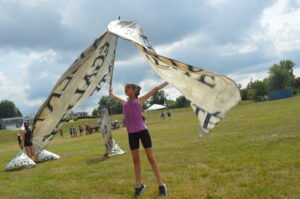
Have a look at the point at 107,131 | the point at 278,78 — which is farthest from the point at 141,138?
the point at 278,78

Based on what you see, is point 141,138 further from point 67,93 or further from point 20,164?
point 20,164

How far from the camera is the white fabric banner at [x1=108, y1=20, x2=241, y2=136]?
495 cm

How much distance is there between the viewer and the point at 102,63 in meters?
7.36

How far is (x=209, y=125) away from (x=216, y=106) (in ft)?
1.09

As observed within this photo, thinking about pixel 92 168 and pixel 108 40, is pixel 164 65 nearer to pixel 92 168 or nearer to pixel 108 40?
pixel 108 40

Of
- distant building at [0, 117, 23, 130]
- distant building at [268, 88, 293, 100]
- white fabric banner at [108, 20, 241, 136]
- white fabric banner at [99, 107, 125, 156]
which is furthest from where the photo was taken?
distant building at [0, 117, 23, 130]

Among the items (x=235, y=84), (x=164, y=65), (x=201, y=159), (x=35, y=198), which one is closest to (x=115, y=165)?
(x=201, y=159)

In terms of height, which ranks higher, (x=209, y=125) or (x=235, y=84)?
(x=235, y=84)

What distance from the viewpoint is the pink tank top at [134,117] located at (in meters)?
6.06

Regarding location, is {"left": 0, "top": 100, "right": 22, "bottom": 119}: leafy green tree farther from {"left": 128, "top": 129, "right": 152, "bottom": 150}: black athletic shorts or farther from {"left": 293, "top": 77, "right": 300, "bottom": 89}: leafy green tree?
{"left": 128, "top": 129, "right": 152, "bottom": 150}: black athletic shorts

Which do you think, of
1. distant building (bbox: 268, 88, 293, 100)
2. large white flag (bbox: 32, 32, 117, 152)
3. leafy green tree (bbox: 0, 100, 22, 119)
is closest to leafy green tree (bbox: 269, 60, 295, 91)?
distant building (bbox: 268, 88, 293, 100)

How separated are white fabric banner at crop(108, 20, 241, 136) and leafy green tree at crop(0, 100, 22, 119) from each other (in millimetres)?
156937

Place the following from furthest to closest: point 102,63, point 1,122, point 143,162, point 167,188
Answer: point 1,122 < point 143,162 < point 102,63 < point 167,188

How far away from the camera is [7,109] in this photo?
147500mm
